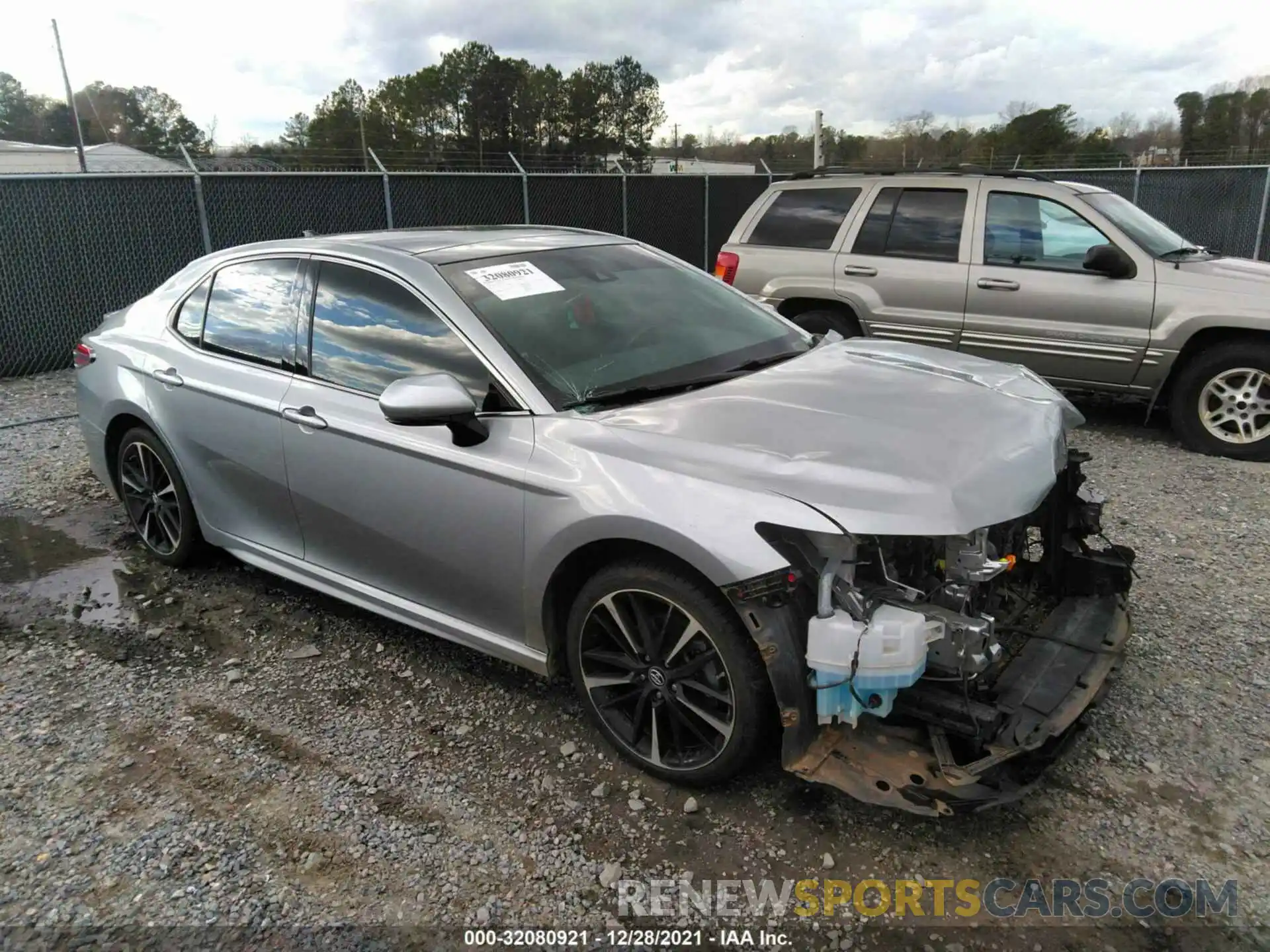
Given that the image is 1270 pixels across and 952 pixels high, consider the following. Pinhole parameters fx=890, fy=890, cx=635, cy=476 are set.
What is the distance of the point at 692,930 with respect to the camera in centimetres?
239

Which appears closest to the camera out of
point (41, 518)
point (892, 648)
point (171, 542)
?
point (892, 648)

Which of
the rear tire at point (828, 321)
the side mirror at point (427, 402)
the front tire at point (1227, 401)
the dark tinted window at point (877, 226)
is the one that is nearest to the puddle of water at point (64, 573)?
the side mirror at point (427, 402)

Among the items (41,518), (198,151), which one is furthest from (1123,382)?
(198,151)

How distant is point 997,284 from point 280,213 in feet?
28.4

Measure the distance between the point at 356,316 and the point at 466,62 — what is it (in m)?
61.6

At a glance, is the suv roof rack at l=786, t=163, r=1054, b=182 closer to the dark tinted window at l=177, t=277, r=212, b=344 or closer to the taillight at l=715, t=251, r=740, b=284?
the taillight at l=715, t=251, r=740, b=284

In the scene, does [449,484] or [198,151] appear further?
[198,151]

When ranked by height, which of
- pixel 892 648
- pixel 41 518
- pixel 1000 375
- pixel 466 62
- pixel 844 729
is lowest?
pixel 41 518

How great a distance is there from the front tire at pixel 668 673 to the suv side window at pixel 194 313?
8.44ft

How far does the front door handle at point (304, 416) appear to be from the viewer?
11.5 ft

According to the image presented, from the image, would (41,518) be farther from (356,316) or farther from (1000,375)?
(1000,375)

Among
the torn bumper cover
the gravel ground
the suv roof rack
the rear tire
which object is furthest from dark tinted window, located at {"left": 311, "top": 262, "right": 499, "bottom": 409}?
the suv roof rack

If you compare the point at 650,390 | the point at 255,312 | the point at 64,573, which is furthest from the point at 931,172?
the point at 64,573

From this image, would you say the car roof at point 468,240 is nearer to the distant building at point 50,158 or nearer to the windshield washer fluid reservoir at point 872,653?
the windshield washer fluid reservoir at point 872,653
